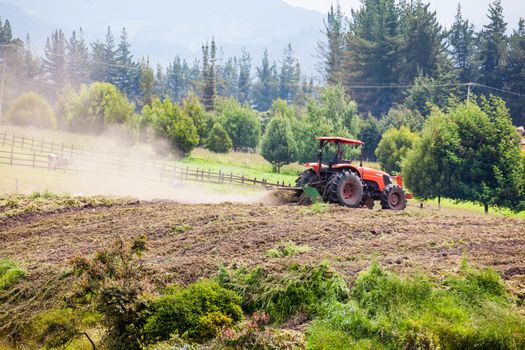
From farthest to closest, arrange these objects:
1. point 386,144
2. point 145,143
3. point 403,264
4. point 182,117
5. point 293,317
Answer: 1. point 145,143
2. point 182,117
3. point 386,144
4. point 403,264
5. point 293,317

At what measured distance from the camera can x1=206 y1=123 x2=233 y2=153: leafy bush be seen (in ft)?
237

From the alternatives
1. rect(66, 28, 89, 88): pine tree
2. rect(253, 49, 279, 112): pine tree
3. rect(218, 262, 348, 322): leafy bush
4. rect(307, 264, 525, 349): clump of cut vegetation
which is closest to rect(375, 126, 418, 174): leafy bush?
rect(218, 262, 348, 322): leafy bush

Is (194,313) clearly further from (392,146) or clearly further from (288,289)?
(392,146)

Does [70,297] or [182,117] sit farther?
[182,117]

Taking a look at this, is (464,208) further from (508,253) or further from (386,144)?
(508,253)

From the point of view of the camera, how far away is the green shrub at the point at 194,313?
11.7 m

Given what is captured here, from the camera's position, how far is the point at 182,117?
64.7 meters

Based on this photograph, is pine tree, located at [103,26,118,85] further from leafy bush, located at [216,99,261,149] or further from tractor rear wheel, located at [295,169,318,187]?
tractor rear wheel, located at [295,169,318,187]

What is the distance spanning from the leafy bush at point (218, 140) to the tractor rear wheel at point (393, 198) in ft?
157

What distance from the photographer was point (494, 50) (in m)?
92.4

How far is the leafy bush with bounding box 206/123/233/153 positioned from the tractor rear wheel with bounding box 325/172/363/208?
48.8 m

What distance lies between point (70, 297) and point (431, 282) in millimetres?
6357

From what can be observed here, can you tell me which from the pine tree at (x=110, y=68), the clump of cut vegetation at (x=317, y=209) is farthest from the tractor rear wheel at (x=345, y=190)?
the pine tree at (x=110, y=68)

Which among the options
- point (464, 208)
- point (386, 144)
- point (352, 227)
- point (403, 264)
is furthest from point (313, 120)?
point (403, 264)
